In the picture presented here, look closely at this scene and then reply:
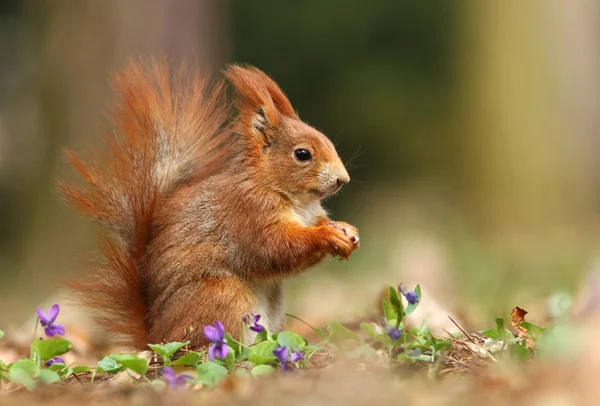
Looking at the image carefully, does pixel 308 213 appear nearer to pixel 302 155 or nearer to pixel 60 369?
pixel 302 155

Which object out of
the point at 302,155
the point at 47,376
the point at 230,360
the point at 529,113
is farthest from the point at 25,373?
the point at 529,113

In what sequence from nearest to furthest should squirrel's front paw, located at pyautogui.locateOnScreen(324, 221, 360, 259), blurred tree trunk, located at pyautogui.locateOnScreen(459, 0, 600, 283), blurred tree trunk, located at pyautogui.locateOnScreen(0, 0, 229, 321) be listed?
squirrel's front paw, located at pyautogui.locateOnScreen(324, 221, 360, 259) < blurred tree trunk, located at pyautogui.locateOnScreen(0, 0, 229, 321) < blurred tree trunk, located at pyautogui.locateOnScreen(459, 0, 600, 283)

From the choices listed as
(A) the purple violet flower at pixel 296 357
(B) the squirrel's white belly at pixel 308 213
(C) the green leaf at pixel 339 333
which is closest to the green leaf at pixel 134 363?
(A) the purple violet flower at pixel 296 357

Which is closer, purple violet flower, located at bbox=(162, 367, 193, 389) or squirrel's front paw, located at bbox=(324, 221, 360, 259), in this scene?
purple violet flower, located at bbox=(162, 367, 193, 389)

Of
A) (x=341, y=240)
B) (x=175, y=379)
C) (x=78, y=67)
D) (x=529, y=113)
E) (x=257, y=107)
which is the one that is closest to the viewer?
(x=175, y=379)

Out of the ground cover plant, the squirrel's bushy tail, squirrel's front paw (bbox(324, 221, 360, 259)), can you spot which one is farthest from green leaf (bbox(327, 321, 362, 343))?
the squirrel's bushy tail

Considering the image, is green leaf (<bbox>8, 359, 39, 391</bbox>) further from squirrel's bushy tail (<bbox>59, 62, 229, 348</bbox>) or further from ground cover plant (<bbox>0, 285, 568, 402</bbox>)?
squirrel's bushy tail (<bbox>59, 62, 229, 348</bbox>)

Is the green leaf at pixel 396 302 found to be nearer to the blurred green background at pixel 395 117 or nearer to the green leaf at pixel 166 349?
the green leaf at pixel 166 349
